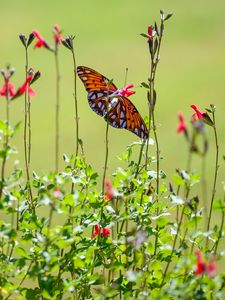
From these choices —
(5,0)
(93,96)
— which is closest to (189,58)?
(5,0)

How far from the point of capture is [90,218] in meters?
2.12

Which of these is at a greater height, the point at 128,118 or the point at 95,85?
the point at 95,85

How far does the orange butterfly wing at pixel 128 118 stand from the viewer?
96.3 inches

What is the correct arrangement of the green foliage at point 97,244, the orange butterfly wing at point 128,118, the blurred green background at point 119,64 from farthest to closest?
1. the blurred green background at point 119,64
2. the orange butterfly wing at point 128,118
3. the green foliage at point 97,244

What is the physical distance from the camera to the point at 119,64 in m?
8.53

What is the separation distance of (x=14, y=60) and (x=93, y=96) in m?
6.04

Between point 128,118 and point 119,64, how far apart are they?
6.03 metres

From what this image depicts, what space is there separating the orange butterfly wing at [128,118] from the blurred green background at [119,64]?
128 inches

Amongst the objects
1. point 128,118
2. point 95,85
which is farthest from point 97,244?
point 95,85

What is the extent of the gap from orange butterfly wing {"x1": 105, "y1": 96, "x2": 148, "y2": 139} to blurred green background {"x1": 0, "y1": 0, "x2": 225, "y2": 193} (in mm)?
3254

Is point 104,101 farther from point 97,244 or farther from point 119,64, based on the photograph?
point 119,64

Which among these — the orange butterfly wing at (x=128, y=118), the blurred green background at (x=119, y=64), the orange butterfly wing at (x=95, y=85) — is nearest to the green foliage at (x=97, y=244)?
the orange butterfly wing at (x=128, y=118)

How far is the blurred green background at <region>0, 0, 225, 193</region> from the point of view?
670 centimetres

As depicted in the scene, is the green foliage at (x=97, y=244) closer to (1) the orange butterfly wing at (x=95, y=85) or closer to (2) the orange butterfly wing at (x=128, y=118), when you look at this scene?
(2) the orange butterfly wing at (x=128, y=118)
